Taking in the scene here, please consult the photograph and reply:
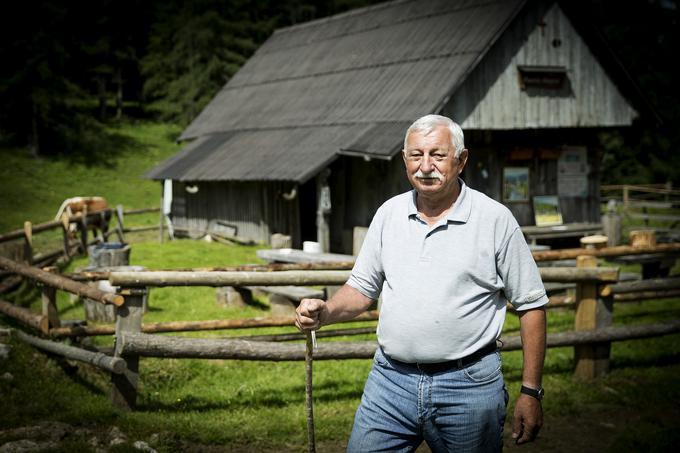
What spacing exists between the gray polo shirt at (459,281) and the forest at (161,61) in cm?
2332

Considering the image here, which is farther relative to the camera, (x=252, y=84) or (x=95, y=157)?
(x=95, y=157)

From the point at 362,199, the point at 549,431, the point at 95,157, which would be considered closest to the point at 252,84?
the point at 362,199

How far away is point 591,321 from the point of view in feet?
23.7

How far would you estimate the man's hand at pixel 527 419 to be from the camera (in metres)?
3.23

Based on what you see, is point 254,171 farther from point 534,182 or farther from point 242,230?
point 534,182

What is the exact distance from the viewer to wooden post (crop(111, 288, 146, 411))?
591cm

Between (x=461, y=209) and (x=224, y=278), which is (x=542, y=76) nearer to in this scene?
(x=224, y=278)

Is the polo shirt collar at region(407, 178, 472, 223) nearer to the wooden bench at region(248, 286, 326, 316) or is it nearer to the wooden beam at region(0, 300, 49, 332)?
the wooden beam at region(0, 300, 49, 332)

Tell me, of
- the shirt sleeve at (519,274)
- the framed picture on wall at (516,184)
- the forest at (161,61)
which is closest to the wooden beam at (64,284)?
the shirt sleeve at (519,274)

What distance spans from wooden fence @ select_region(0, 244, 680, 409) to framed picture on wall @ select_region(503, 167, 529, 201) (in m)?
10.3

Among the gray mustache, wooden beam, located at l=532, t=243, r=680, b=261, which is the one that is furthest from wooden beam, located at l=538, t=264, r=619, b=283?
the gray mustache

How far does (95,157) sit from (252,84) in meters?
13.8

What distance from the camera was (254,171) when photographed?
60.1 feet

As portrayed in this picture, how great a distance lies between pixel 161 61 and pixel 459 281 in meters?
44.9
